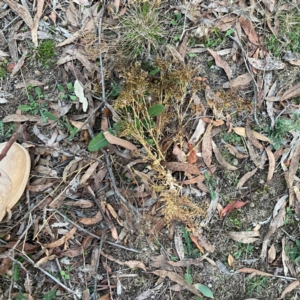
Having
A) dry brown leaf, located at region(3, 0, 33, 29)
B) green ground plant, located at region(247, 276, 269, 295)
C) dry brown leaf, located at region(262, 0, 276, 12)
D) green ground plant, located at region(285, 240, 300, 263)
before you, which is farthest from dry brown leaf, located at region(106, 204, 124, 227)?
dry brown leaf, located at region(262, 0, 276, 12)

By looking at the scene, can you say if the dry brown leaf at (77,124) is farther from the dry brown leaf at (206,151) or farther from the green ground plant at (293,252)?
the green ground plant at (293,252)

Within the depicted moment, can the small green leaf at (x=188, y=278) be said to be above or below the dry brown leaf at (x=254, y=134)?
below

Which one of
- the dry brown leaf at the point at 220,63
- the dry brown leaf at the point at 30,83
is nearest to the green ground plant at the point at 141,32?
the dry brown leaf at the point at 220,63

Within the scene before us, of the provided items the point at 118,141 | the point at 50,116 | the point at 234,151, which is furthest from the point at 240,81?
the point at 50,116

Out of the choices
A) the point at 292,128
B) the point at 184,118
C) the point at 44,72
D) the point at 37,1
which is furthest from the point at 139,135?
the point at 37,1

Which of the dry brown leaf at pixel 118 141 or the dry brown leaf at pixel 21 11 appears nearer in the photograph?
the dry brown leaf at pixel 118 141

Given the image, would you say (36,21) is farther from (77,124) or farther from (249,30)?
(249,30)

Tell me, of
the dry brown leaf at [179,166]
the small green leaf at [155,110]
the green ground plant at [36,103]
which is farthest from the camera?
the green ground plant at [36,103]

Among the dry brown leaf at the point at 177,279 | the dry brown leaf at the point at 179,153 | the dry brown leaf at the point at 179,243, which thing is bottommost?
the dry brown leaf at the point at 177,279
